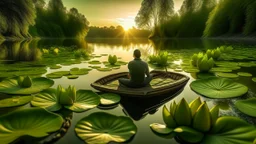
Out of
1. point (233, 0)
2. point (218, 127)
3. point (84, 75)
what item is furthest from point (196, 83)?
point (233, 0)

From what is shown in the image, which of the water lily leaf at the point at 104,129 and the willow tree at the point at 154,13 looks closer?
the water lily leaf at the point at 104,129

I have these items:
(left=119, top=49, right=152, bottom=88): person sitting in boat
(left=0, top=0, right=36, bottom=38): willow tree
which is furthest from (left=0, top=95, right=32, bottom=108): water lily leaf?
(left=0, top=0, right=36, bottom=38): willow tree

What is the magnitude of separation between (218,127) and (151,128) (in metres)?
0.82

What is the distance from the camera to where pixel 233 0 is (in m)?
26.5

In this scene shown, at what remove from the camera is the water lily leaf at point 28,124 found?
220 centimetres

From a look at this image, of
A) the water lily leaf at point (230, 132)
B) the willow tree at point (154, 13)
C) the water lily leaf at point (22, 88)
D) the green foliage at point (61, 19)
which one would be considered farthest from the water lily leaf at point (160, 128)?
the green foliage at point (61, 19)

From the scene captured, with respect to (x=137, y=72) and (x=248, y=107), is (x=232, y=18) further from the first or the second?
(x=248, y=107)

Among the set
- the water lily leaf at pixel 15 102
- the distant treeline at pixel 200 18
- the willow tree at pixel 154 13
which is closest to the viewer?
the water lily leaf at pixel 15 102

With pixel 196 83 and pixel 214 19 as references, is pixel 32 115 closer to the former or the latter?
pixel 196 83

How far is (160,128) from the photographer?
252cm

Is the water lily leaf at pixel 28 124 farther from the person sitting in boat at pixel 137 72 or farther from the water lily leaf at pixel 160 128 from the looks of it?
Result: the person sitting in boat at pixel 137 72

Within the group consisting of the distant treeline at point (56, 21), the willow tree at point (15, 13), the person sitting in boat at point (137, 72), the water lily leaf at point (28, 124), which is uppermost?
the distant treeline at point (56, 21)

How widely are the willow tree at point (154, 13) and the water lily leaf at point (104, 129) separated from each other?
4847 centimetres

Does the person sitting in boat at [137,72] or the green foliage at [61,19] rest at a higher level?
the green foliage at [61,19]
